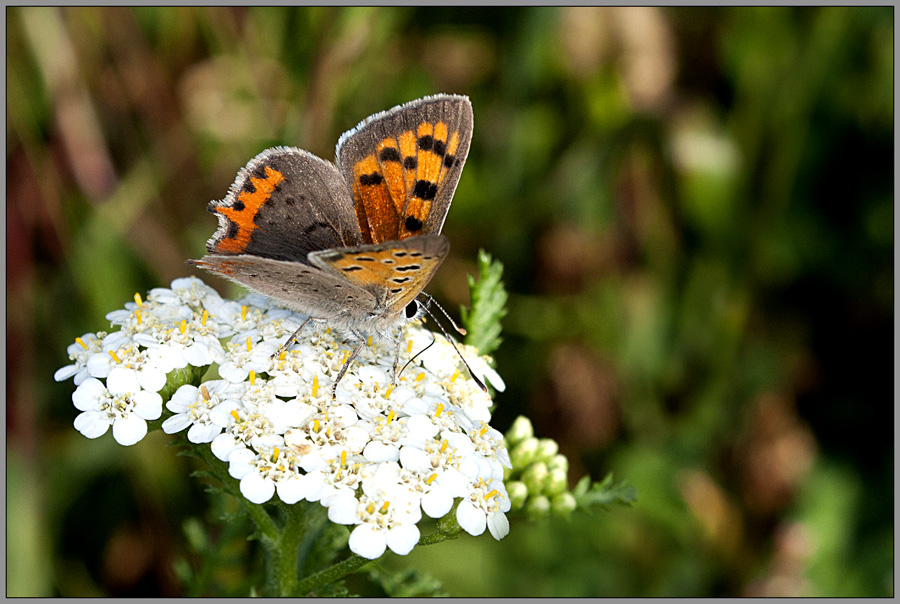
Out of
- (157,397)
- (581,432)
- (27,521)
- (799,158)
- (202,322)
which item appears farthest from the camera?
(799,158)

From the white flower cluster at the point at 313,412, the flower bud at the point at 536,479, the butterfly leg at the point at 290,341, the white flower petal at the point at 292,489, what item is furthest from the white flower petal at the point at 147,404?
the flower bud at the point at 536,479

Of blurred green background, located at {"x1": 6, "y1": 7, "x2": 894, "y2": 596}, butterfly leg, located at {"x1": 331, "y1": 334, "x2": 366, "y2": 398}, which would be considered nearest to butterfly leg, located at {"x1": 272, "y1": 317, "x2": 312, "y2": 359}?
butterfly leg, located at {"x1": 331, "y1": 334, "x2": 366, "y2": 398}

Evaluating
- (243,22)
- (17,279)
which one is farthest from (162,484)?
(243,22)

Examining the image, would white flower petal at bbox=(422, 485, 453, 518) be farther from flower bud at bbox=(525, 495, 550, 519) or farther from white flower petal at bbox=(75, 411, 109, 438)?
white flower petal at bbox=(75, 411, 109, 438)

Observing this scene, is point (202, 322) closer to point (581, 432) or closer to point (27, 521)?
point (27, 521)

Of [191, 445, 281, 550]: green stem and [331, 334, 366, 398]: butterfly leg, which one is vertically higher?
[331, 334, 366, 398]: butterfly leg

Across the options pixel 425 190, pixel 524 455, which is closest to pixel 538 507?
pixel 524 455

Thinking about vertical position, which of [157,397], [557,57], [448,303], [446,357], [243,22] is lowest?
[448,303]

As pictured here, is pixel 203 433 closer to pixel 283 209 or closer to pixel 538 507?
pixel 283 209
